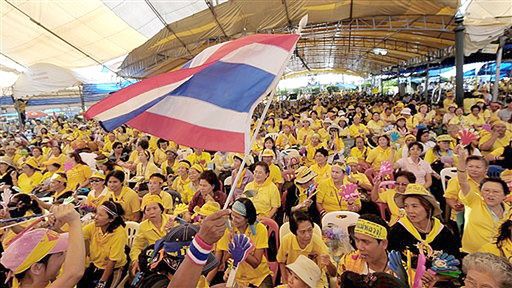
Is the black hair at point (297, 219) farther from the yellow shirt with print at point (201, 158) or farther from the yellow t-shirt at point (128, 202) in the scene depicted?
the yellow shirt with print at point (201, 158)

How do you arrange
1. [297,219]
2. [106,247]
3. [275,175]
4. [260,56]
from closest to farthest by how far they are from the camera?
1. [260,56]
2. [297,219]
3. [106,247]
4. [275,175]

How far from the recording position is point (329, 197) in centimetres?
486

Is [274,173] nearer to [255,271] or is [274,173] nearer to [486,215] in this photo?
[255,271]

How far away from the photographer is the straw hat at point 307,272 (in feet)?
8.07

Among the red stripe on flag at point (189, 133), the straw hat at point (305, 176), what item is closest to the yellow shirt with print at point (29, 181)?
the straw hat at point (305, 176)

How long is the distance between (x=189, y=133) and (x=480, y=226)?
2.67 metres

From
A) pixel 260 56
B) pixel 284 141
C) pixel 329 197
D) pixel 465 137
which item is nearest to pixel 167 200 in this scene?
pixel 329 197

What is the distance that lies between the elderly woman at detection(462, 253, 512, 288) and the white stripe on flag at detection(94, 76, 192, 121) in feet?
6.65

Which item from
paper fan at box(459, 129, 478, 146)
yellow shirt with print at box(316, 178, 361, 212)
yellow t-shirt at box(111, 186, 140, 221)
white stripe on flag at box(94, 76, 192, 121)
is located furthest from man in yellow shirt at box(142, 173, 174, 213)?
paper fan at box(459, 129, 478, 146)

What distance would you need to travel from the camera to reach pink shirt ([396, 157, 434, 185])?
18.0 feet

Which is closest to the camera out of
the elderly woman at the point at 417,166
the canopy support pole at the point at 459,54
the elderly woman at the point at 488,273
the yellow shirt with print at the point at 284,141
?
the elderly woman at the point at 488,273

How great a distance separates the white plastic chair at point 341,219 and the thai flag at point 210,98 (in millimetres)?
2151

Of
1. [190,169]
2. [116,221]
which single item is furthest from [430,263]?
[190,169]

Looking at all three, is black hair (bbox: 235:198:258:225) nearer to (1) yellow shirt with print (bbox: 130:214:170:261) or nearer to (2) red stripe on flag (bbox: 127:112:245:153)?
(1) yellow shirt with print (bbox: 130:214:170:261)
